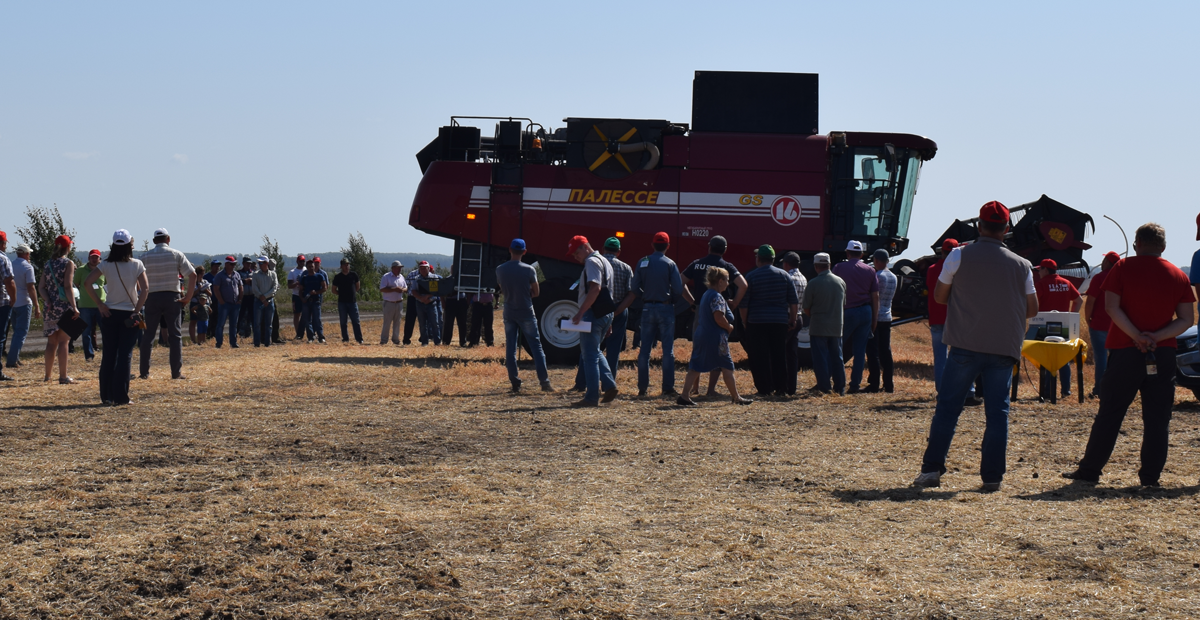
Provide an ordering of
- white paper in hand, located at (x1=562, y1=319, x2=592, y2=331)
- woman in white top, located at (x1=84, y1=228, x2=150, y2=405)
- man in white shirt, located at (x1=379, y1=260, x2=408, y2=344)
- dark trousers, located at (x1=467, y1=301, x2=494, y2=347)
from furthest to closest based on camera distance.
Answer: man in white shirt, located at (x1=379, y1=260, x2=408, y2=344)
dark trousers, located at (x1=467, y1=301, x2=494, y2=347)
white paper in hand, located at (x1=562, y1=319, x2=592, y2=331)
woman in white top, located at (x1=84, y1=228, x2=150, y2=405)

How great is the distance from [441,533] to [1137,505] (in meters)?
3.96

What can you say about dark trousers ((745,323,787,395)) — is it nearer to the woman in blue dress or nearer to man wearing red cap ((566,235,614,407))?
the woman in blue dress

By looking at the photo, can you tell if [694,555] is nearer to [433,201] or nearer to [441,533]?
[441,533]

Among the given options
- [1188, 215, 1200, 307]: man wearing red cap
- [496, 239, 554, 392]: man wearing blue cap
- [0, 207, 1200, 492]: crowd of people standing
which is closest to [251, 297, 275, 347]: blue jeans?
[0, 207, 1200, 492]: crowd of people standing

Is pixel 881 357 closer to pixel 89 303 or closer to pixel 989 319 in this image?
pixel 989 319

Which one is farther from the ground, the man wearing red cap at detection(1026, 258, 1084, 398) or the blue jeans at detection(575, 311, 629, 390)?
the man wearing red cap at detection(1026, 258, 1084, 398)

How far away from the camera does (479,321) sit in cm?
2056

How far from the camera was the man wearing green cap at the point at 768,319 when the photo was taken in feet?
40.0

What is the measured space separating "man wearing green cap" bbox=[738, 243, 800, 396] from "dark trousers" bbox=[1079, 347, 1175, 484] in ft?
17.0

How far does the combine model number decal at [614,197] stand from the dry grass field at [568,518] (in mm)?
6195

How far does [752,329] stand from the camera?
1235cm

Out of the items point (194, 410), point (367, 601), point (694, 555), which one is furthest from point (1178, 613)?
point (194, 410)

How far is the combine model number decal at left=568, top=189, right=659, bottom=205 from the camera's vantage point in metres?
16.4

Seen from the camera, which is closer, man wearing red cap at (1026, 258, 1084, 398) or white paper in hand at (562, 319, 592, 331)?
white paper in hand at (562, 319, 592, 331)
